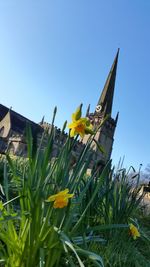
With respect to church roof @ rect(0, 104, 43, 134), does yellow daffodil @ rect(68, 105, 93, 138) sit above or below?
below

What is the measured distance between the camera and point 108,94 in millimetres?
53906

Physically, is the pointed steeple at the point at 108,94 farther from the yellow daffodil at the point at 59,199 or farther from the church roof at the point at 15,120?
the yellow daffodil at the point at 59,199

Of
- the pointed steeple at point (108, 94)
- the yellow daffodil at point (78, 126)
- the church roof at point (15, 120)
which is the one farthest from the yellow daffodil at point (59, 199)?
the pointed steeple at point (108, 94)

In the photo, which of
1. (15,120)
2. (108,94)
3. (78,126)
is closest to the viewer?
(78,126)

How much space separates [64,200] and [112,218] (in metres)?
1.13

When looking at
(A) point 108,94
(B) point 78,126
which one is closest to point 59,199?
(B) point 78,126

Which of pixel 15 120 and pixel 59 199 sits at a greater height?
pixel 15 120

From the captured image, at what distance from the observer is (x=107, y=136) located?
53562 millimetres

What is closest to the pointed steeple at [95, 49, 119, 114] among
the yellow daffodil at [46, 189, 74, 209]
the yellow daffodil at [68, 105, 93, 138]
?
the yellow daffodil at [68, 105, 93, 138]

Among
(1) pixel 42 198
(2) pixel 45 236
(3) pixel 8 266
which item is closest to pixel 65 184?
(1) pixel 42 198

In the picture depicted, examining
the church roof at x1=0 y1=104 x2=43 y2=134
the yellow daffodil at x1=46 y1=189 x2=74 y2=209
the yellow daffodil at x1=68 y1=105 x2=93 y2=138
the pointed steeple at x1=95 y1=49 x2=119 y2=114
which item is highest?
the pointed steeple at x1=95 y1=49 x2=119 y2=114

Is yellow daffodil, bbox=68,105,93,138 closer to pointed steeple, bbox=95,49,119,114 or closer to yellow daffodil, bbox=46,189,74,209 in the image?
yellow daffodil, bbox=46,189,74,209

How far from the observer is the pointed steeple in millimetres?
53031

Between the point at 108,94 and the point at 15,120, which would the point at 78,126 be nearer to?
the point at 15,120
